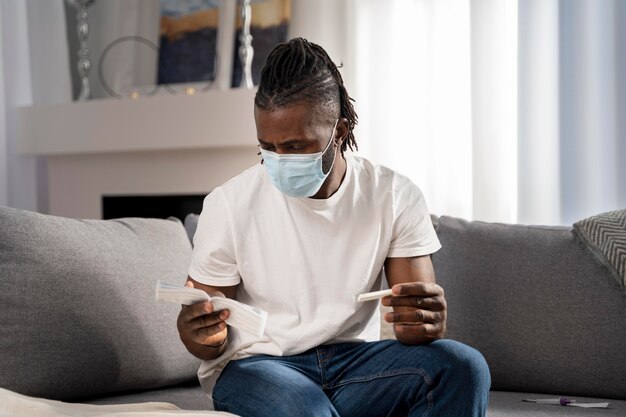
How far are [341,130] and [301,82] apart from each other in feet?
0.49

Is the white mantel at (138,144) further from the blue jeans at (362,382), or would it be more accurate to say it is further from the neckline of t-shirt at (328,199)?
the blue jeans at (362,382)

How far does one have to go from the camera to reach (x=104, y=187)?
4.24 meters

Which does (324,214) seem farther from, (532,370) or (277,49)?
(532,370)

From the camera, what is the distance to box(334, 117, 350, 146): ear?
1.79 metres

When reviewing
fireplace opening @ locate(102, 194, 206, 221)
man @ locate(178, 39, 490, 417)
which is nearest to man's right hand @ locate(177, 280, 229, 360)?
man @ locate(178, 39, 490, 417)

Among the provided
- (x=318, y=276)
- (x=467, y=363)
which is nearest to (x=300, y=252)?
(x=318, y=276)

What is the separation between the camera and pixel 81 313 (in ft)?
6.27

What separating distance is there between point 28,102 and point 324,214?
2.91m

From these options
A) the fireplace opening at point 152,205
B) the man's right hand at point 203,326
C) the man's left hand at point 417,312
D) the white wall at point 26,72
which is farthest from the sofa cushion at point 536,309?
the white wall at point 26,72

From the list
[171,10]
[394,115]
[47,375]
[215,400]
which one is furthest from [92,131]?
[215,400]

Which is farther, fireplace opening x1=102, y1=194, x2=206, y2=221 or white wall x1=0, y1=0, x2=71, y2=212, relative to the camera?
white wall x1=0, y1=0, x2=71, y2=212

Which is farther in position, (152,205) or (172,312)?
(152,205)

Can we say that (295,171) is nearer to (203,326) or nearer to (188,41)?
(203,326)

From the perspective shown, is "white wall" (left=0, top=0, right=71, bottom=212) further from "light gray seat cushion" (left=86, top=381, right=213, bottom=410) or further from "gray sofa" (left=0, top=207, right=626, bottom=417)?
"light gray seat cushion" (left=86, top=381, right=213, bottom=410)
